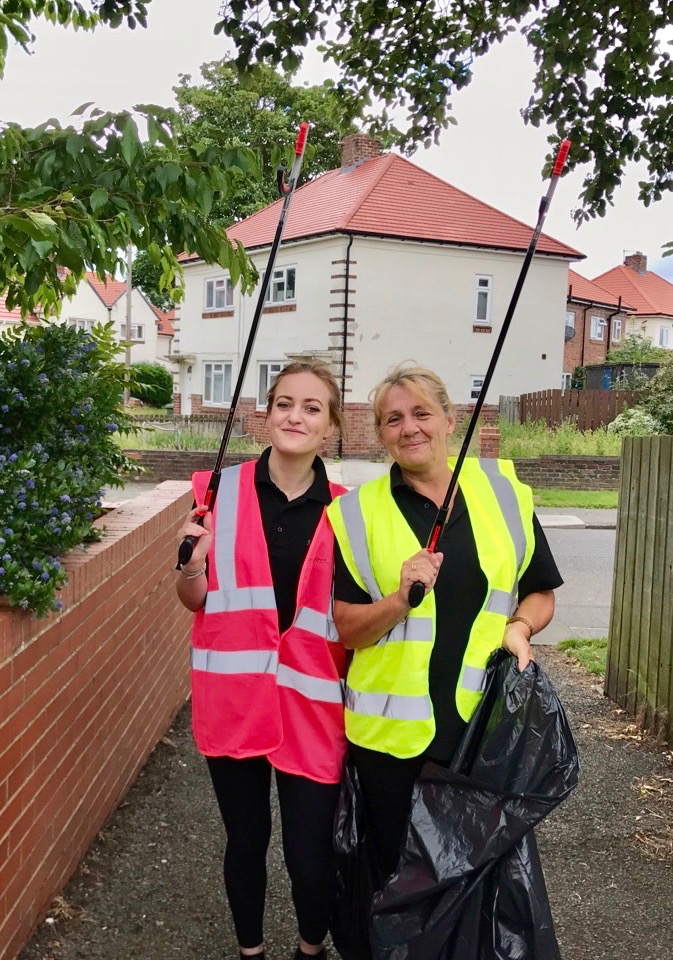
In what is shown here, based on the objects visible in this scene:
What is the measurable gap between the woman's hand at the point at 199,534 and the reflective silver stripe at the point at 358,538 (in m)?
0.36

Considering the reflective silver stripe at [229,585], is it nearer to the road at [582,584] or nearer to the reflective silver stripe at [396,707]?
the reflective silver stripe at [396,707]

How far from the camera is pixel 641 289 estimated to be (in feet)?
178

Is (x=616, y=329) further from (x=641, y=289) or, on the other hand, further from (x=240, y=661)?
(x=240, y=661)

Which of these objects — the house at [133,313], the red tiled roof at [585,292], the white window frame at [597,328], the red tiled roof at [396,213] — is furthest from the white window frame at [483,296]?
the house at [133,313]

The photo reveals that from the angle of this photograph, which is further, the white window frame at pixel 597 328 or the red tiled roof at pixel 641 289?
the red tiled roof at pixel 641 289

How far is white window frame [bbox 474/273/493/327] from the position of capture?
87.2 ft

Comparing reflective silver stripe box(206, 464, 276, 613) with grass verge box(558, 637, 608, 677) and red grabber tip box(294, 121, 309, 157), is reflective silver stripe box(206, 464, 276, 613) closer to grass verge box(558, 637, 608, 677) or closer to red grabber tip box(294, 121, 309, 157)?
red grabber tip box(294, 121, 309, 157)

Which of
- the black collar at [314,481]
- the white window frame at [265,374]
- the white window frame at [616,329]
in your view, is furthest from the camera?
the white window frame at [616,329]

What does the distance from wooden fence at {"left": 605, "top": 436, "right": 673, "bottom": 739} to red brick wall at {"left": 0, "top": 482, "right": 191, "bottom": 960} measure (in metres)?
2.62

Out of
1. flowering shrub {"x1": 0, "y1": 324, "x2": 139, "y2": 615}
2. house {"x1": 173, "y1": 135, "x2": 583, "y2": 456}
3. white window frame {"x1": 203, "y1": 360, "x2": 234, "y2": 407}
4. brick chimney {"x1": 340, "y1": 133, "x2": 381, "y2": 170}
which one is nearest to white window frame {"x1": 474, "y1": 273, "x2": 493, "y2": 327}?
house {"x1": 173, "y1": 135, "x2": 583, "y2": 456}

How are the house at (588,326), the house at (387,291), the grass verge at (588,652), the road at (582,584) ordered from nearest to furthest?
the grass verge at (588,652) < the road at (582,584) < the house at (387,291) < the house at (588,326)

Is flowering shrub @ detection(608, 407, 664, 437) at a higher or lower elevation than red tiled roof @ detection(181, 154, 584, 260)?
lower

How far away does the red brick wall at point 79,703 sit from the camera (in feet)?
8.46

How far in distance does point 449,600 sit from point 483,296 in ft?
83.2
